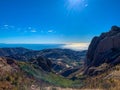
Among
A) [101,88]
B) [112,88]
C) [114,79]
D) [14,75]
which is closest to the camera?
[112,88]

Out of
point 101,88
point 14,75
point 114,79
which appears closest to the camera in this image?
point 101,88

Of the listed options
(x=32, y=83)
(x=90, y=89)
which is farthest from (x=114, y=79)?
(x=32, y=83)

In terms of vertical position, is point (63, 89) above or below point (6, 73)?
below

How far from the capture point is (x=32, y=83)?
196 m

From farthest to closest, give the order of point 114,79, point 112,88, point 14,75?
point 14,75, point 114,79, point 112,88

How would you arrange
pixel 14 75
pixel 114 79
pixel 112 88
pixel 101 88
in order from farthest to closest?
pixel 14 75, pixel 114 79, pixel 101 88, pixel 112 88

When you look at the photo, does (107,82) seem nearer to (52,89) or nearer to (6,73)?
(52,89)

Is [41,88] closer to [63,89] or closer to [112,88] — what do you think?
[63,89]

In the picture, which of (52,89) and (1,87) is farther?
(52,89)

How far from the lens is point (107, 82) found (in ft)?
566

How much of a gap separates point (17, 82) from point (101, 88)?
198ft

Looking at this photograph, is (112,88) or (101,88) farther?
(101,88)

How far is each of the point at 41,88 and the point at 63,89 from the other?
2117cm

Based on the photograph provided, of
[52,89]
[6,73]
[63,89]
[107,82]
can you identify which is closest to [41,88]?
[52,89]
